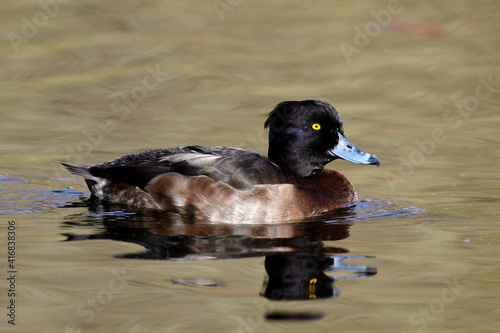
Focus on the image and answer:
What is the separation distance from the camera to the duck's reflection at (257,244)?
6.11 meters

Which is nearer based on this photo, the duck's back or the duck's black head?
the duck's back

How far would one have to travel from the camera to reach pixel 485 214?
831 centimetres

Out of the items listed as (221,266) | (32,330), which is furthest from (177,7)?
(32,330)

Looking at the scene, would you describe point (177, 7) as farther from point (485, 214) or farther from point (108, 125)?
point (485, 214)

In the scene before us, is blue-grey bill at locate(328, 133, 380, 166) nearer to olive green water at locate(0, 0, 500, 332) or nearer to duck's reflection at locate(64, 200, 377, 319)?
olive green water at locate(0, 0, 500, 332)

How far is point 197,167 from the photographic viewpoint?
8.45 meters

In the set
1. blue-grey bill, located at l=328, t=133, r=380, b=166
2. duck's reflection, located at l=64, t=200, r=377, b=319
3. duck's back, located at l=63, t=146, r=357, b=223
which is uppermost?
blue-grey bill, located at l=328, t=133, r=380, b=166

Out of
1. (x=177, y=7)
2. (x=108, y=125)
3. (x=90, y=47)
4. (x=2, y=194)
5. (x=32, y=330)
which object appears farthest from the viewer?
(x=177, y=7)

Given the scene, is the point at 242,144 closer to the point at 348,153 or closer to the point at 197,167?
the point at 348,153

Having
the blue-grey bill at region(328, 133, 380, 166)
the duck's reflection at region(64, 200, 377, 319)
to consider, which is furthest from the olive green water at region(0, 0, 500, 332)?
the blue-grey bill at region(328, 133, 380, 166)

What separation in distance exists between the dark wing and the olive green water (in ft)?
1.59

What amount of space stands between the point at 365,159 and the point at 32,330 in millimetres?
4647

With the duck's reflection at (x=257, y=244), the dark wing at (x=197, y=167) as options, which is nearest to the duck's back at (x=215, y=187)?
the dark wing at (x=197, y=167)

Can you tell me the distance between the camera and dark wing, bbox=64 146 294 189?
8.36 meters
